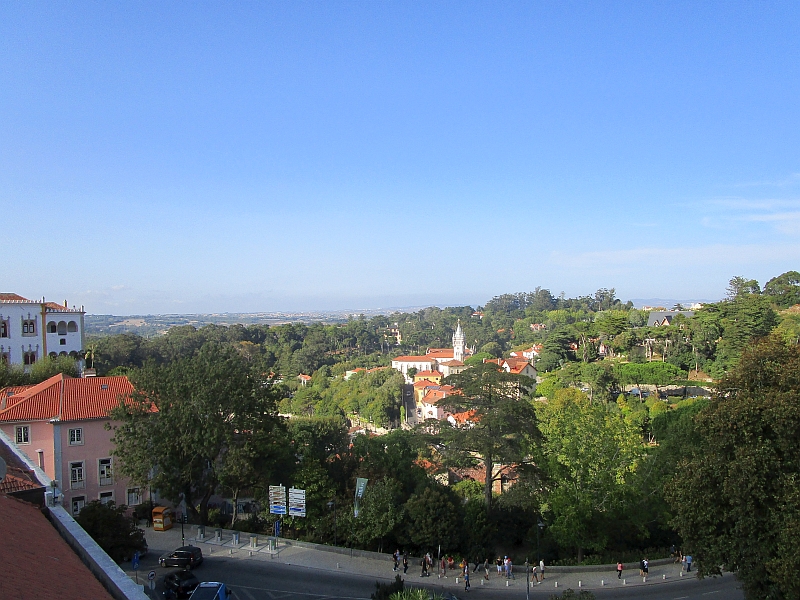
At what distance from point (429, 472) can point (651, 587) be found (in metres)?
8.08

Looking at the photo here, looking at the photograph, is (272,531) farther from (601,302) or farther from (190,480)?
(601,302)

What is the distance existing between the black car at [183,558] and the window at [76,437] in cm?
735

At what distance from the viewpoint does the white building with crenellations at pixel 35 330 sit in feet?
137

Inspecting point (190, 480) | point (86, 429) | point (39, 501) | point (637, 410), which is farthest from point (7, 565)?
point (637, 410)

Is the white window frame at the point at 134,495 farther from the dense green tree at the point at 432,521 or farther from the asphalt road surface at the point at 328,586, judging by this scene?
the dense green tree at the point at 432,521

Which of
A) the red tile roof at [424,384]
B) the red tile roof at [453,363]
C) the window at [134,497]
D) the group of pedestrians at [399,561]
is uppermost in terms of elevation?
the window at [134,497]

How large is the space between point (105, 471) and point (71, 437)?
1811 mm

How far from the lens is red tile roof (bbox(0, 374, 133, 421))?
70.2 ft

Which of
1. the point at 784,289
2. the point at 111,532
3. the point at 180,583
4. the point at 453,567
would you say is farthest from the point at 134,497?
the point at 784,289

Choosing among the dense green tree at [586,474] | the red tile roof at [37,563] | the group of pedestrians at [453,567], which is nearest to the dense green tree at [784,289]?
the dense green tree at [586,474]

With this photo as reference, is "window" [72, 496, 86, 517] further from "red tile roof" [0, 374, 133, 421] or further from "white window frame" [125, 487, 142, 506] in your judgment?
"red tile roof" [0, 374, 133, 421]

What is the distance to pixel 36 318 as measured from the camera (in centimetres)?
4331

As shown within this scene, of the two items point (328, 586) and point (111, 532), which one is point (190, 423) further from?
point (328, 586)

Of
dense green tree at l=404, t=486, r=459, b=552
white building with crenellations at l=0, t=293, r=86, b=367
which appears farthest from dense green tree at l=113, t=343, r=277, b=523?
white building with crenellations at l=0, t=293, r=86, b=367
